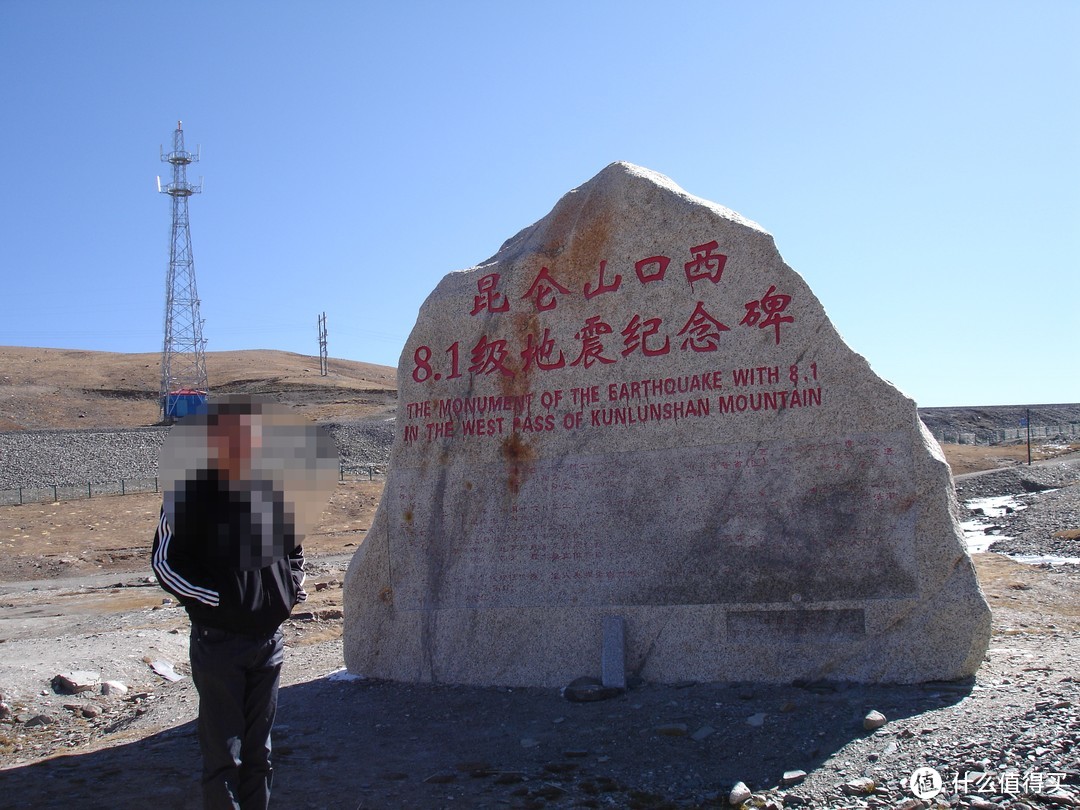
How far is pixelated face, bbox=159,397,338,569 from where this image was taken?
346 cm

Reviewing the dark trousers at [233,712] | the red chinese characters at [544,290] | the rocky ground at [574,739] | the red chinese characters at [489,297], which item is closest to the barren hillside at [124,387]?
the rocky ground at [574,739]

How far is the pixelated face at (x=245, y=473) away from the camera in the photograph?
346cm

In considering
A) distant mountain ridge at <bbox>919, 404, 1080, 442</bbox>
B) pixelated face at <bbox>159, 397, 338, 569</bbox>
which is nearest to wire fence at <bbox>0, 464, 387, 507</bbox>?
pixelated face at <bbox>159, 397, 338, 569</bbox>

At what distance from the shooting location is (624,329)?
669 cm

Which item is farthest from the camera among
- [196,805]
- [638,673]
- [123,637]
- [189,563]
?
[123,637]

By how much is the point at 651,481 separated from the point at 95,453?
35022 mm

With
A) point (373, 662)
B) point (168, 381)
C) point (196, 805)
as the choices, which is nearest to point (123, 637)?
point (373, 662)

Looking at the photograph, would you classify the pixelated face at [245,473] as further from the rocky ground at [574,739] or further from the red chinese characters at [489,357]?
the red chinese characters at [489,357]

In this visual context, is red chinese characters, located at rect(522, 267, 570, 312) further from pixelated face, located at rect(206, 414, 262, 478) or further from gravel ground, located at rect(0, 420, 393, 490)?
gravel ground, located at rect(0, 420, 393, 490)

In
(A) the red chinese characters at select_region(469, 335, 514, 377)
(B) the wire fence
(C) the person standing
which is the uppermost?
(A) the red chinese characters at select_region(469, 335, 514, 377)

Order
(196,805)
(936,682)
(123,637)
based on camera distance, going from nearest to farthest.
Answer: (196,805) → (936,682) → (123,637)

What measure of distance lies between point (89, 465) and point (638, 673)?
111 feet

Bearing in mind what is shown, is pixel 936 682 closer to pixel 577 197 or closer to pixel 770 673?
pixel 770 673

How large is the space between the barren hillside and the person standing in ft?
141
